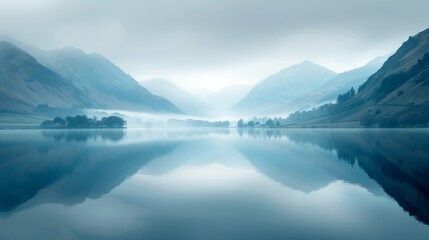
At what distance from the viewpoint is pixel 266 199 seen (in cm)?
3559

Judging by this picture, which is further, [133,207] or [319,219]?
[133,207]

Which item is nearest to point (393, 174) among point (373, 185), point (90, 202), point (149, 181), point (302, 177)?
point (373, 185)

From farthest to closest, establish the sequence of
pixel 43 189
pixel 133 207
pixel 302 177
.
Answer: pixel 302 177 < pixel 43 189 < pixel 133 207

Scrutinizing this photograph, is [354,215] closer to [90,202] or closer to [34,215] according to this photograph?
[90,202]

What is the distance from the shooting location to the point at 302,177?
49344 millimetres

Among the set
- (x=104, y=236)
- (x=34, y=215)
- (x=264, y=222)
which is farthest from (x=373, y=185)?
(x=34, y=215)

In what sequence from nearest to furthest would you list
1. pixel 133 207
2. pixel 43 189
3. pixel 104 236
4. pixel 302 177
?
pixel 104 236
pixel 133 207
pixel 43 189
pixel 302 177

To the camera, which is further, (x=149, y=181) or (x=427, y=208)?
(x=149, y=181)

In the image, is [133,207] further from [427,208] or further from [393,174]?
[393,174]

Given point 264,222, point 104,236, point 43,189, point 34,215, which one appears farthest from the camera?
point 43,189

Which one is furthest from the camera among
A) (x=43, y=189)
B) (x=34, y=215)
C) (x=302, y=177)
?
(x=302, y=177)

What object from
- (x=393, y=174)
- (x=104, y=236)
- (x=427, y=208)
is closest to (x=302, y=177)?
(x=393, y=174)

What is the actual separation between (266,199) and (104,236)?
17.6m

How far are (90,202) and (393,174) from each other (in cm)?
4088
